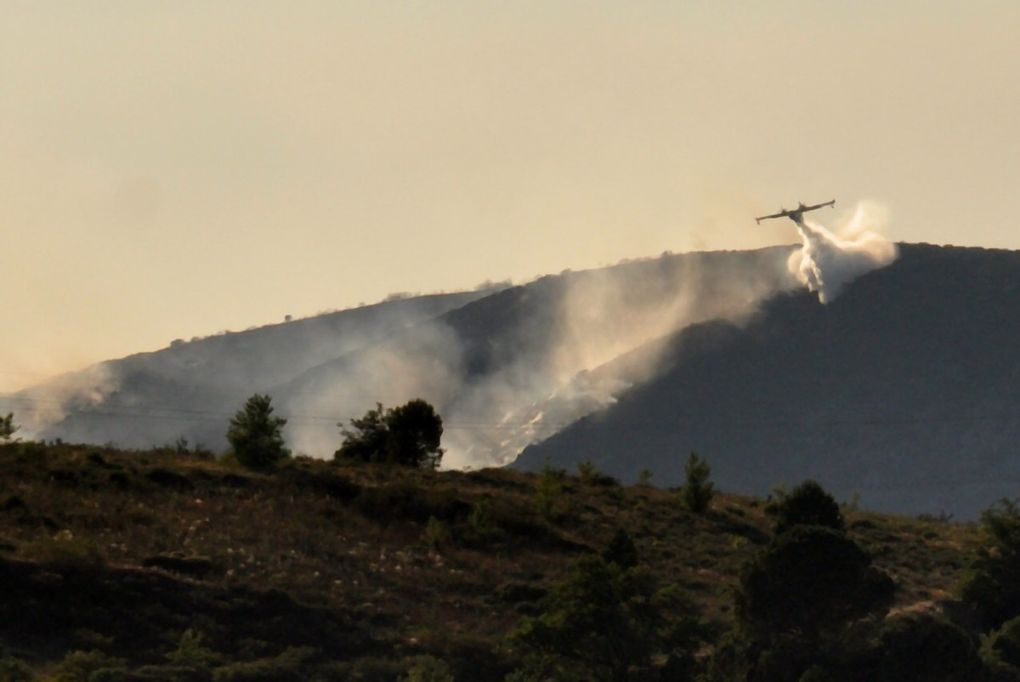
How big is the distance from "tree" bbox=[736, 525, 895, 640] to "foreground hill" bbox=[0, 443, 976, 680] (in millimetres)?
2479

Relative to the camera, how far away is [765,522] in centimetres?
10925

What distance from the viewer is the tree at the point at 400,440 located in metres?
118

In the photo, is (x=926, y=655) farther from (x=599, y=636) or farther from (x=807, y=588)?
(x=599, y=636)

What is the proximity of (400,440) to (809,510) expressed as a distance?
3604 cm

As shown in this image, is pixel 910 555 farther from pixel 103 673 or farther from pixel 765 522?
pixel 103 673

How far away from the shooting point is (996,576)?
88.0m

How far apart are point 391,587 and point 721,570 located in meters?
18.7

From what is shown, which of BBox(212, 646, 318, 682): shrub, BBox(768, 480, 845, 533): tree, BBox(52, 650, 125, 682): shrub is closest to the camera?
BBox(52, 650, 125, 682): shrub

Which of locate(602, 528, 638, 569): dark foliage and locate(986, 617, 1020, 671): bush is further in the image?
locate(602, 528, 638, 569): dark foliage

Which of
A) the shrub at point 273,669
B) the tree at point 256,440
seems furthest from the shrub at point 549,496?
the shrub at point 273,669

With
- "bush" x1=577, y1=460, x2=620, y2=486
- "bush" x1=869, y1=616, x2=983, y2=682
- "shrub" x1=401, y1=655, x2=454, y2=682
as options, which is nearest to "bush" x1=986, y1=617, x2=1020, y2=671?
"bush" x1=869, y1=616, x2=983, y2=682

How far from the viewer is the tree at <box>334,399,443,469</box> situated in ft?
388

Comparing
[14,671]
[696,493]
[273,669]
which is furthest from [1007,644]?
[14,671]

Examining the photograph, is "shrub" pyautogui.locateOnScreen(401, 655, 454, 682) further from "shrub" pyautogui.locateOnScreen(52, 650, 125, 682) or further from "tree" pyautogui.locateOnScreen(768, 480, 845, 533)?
"tree" pyautogui.locateOnScreen(768, 480, 845, 533)
